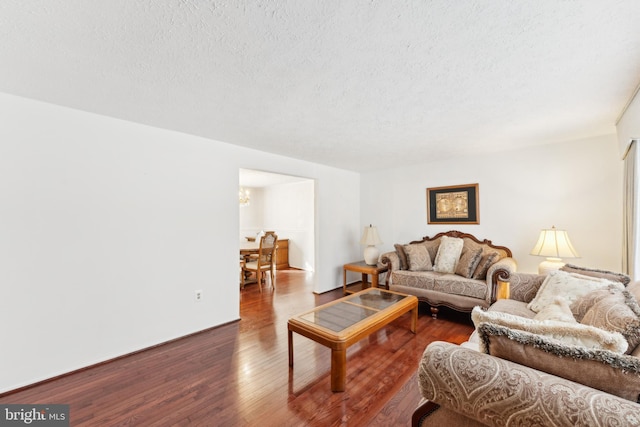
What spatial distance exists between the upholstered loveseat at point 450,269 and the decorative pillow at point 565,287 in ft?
2.22

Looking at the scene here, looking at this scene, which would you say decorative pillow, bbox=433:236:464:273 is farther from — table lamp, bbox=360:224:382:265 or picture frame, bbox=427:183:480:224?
table lamp, bbox=360:224:382:265

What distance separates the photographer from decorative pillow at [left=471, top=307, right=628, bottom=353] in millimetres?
983

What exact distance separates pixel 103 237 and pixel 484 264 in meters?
4.18

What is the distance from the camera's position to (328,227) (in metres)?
4.63

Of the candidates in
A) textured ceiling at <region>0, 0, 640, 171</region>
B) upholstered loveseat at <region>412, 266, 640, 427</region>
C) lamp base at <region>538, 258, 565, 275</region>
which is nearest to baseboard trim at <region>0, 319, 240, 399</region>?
textured ceiling at <region>0, 0, 640, 171</region>

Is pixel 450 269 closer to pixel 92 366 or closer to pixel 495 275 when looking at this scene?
pixel 495 275

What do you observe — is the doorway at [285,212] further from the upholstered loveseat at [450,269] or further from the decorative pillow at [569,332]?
the decorative pillow at [569,332]

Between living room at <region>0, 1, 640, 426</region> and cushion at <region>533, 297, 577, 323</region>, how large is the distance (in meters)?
1.58

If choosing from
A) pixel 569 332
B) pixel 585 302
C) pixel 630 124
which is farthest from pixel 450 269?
pixel 569 332

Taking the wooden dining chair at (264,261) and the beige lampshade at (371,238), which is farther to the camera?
the wooden dining chair at (264,261)

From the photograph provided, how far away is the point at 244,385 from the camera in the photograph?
1983 mm

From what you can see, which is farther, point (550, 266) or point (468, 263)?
point (468, 263)

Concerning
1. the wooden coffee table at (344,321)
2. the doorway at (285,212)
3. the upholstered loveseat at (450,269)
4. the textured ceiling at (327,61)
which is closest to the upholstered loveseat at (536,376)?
the wooden coffee table at (344,321)

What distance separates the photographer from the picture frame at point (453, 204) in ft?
12.9
